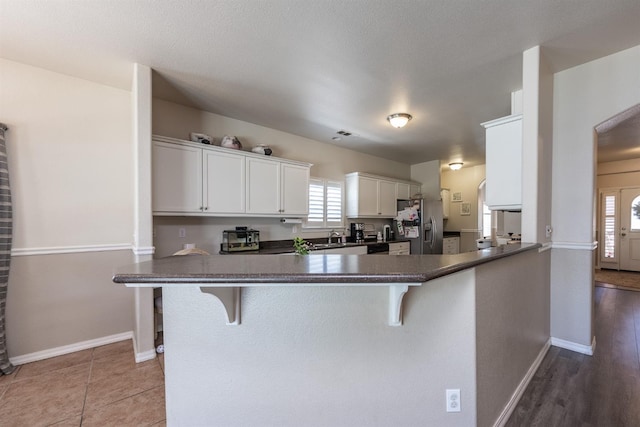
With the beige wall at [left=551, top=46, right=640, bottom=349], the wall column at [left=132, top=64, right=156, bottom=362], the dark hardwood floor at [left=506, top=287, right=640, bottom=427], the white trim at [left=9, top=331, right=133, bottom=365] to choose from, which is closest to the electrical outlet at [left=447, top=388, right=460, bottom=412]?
the dark hardwood floor at [left=506, top=287, right=640, bottom=427]

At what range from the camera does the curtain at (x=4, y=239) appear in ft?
7.36

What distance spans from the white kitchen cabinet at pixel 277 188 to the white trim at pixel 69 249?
4.53 ft

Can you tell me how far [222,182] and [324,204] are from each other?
6.43 feet

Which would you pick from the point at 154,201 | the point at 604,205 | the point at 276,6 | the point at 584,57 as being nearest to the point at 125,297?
the point at 154,201

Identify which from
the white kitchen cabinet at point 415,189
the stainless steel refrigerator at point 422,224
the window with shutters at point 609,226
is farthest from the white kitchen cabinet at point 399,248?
the window with shutters at point 609,226

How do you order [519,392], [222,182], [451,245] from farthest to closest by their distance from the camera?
1. [451,245]
2. [222,182]
3. [519,392]

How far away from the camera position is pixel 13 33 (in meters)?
2.00

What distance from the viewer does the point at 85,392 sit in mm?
2033

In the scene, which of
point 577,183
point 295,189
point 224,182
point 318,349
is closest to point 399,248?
point 295,189

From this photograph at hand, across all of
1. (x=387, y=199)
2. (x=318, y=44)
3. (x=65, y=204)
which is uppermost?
(x=318, y=44)

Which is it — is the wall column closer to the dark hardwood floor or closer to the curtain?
the curtain

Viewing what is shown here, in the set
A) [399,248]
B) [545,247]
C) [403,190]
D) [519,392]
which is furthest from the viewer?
[403,190]

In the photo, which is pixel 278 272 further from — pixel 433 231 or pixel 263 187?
pixel 433 231

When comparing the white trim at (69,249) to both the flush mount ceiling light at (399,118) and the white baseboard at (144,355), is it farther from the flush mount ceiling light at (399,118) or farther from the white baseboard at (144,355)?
the flush mount ceiling light at (399,118)
